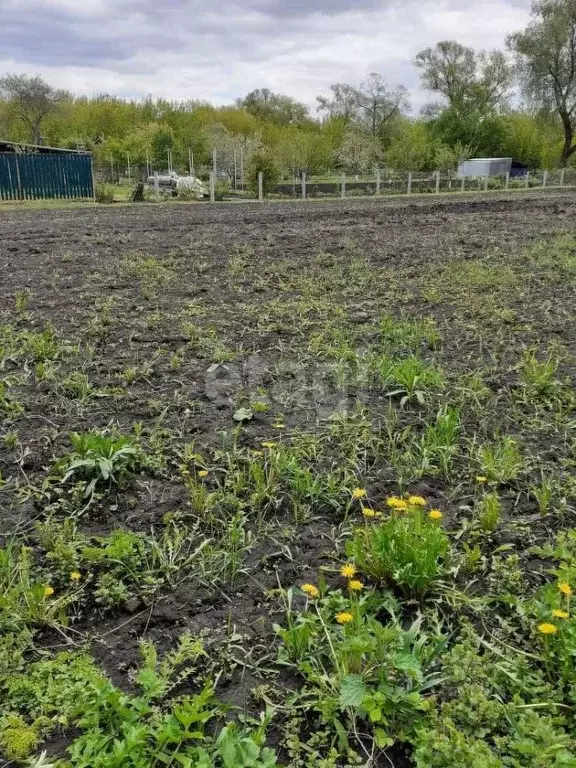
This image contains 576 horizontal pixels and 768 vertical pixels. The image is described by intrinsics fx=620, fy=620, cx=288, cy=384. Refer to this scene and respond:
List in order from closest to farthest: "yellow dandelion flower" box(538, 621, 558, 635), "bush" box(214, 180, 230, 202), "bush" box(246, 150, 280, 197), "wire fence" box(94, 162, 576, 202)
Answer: "yellow dandelion flower" box(538, 621, 558, 635)
"bush" box(214, 180, 230, 202)
"bush" box(246, 150, 280, 197)
"wire fence" box(94, 162, 576, 202)

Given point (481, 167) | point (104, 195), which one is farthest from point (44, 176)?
point (481, 167)

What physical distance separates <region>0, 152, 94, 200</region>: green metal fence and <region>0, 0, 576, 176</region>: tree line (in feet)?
23.6

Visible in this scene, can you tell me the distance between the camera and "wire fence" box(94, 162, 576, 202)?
2477cm

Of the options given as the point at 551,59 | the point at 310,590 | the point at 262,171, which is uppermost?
the point at 551,59

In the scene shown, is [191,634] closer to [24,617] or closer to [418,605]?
[24,617]

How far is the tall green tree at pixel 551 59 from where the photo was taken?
131 ft

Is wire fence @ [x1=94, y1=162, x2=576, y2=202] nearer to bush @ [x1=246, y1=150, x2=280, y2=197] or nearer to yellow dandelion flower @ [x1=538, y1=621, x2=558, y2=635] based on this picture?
bush @ [x1=246, y1=150, x2=280, y2=197]

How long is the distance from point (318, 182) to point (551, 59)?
22.1 m

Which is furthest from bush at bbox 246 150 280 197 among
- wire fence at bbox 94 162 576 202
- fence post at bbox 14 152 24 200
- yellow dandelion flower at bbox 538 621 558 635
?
yellow dandelion flower at bbox 538 621 558 635

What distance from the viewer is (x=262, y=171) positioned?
24375 mm


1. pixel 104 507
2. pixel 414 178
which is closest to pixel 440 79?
pixel 414 178

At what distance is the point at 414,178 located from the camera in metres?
32.5

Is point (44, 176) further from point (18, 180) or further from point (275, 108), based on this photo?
point (275, 108)

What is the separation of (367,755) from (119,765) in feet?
2.06
